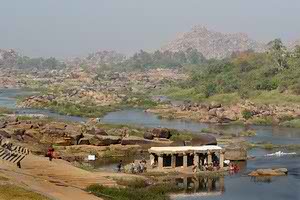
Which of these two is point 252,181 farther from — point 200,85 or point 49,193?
point 200,85

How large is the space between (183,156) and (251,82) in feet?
277

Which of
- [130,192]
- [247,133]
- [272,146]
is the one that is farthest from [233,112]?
[130,192]

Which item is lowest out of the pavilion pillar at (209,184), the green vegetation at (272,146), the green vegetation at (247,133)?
the pavilion pillar at (209,184)

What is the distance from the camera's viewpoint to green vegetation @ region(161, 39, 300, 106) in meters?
125

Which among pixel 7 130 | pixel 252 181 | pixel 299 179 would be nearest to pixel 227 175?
pixel 252 181

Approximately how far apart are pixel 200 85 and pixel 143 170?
101m

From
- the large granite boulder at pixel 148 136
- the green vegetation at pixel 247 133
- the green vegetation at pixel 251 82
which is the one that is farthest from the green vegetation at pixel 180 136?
the green vegetation at pixel 251 82

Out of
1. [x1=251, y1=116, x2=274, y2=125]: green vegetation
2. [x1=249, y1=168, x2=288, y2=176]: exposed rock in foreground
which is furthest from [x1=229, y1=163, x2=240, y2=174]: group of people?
[x1=251, y1=116, x2=274, y2=125]: green vegetation

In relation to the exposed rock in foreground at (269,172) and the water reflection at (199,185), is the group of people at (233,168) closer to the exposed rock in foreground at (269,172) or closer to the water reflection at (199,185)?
the exposed rock in foreground at (269,172)

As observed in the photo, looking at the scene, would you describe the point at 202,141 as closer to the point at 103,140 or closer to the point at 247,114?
the point at 103,140

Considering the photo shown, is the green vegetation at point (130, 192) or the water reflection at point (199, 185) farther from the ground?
the green vegetation at point (130, 192)

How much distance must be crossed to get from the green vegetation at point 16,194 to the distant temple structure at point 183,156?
853 inches

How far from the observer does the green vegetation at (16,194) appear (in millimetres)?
32938

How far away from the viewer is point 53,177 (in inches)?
1783
